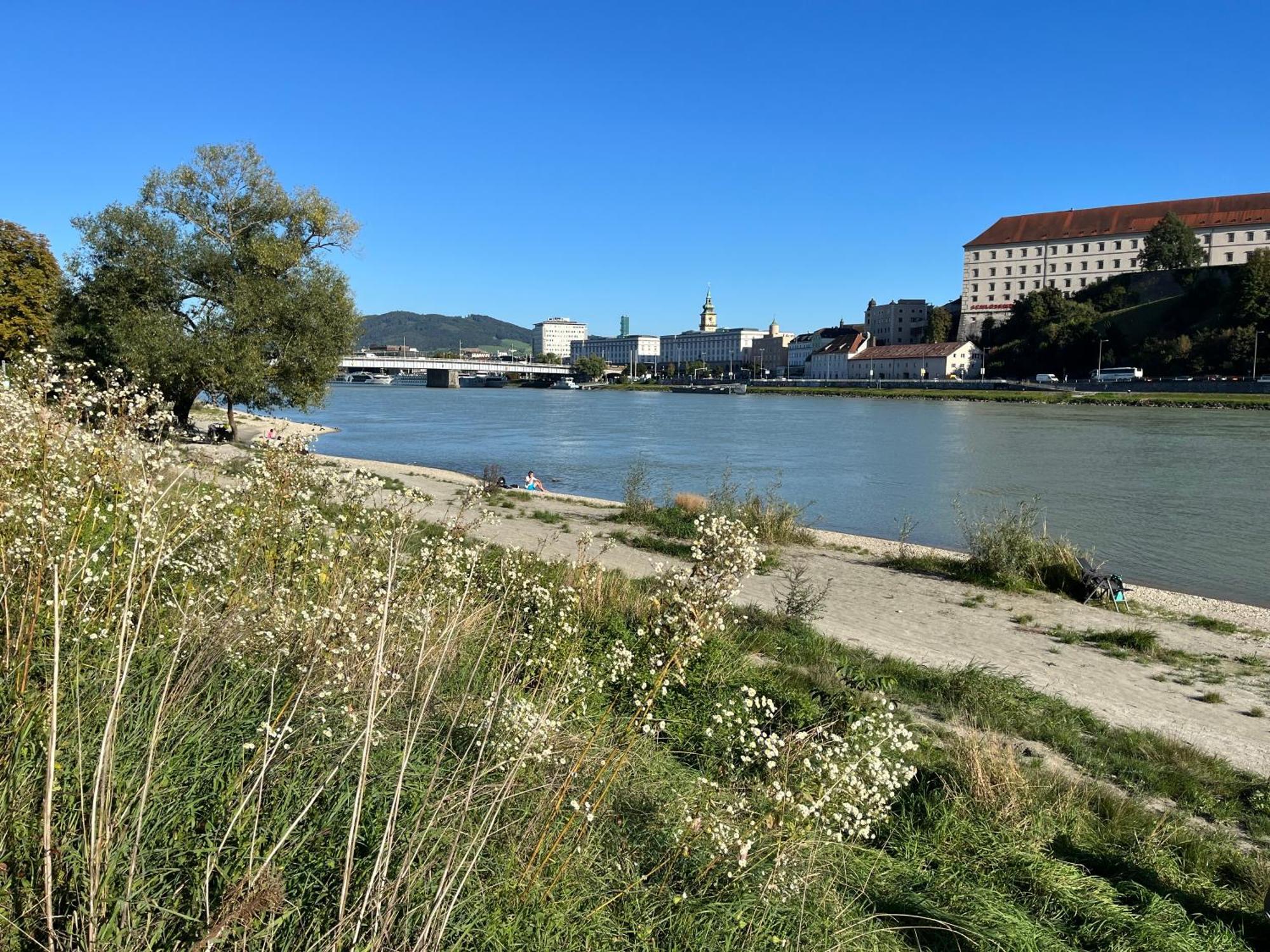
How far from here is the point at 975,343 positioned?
135 m

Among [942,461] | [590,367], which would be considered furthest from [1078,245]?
[942,461]

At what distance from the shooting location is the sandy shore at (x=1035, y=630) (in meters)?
7.70

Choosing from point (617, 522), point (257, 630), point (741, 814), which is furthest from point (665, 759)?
point (617, 522)

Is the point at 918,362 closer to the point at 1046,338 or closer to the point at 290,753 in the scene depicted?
the point at 1046,338

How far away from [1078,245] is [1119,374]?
40319mm

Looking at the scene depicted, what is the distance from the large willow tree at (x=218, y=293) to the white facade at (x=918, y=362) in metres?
118

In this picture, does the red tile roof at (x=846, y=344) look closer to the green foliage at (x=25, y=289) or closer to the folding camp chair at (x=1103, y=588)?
the green foliage at (x=25, y=289)

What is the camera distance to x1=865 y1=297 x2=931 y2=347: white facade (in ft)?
547

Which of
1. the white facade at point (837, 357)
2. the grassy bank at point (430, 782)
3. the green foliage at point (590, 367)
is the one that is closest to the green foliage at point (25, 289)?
the grassy bank at point (430, 782)

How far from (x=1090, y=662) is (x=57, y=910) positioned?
9726mm

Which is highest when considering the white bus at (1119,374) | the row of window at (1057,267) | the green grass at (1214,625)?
the row of window at (1057,267)

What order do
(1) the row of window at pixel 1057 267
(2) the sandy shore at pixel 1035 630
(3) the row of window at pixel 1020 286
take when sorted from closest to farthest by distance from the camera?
(2) the sandy shore at pixel 1035 630
(1) the row of window at pixel 1057 267
(3) the row of window at pixel 1020 286

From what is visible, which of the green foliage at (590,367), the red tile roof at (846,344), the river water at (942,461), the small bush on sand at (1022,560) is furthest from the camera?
the green foliage at (590,367)

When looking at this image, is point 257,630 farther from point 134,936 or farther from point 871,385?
point 871,385
